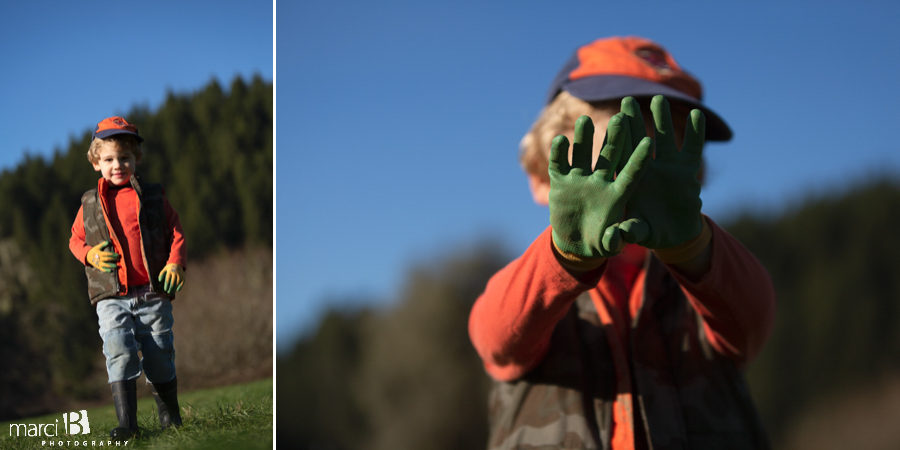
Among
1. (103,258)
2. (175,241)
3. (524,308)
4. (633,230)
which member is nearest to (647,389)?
(524,308)

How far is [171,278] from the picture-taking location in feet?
A: 5.86

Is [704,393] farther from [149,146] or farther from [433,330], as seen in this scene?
[433,330]

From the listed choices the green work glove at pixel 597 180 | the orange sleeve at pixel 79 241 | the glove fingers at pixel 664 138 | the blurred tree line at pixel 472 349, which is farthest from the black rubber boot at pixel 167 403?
the blurred tree line at pixel 472 349

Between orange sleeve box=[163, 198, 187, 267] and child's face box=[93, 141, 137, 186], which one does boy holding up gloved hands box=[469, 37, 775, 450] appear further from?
child's face box=[93, 141, 137, 186]

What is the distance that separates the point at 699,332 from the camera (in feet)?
5.95

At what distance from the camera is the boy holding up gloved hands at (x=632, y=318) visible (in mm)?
1498

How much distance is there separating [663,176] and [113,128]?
142cm

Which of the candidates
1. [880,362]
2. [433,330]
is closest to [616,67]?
[880,362]

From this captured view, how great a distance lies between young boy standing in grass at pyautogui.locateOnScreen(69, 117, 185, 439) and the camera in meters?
1.74

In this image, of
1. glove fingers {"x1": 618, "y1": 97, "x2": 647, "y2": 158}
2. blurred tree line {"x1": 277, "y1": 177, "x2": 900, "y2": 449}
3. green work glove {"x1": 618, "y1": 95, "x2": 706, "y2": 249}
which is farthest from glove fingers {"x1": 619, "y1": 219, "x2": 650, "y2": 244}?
blurred tree line {"x1": 277, "y1": 177, "x2": 900, "y2": 449}

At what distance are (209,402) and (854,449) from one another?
543 cm

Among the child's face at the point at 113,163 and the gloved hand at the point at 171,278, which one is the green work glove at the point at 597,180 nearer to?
the gloved hand at the point at 171,278

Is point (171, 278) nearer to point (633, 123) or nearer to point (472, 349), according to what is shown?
point (633, 123)

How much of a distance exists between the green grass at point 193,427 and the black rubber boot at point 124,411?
1.0 inches
